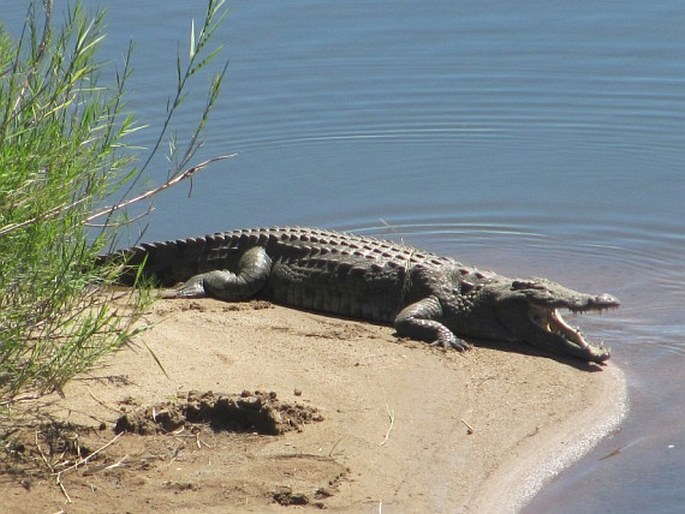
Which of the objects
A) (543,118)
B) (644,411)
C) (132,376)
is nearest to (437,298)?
(644,411)

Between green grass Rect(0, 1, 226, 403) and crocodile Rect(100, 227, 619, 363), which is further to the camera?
crocodile Rect(100, 227, 619, 363)

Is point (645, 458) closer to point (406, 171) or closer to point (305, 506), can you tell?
point (305, 506)

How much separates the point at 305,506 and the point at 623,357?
10.9ft

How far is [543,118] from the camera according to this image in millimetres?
13328

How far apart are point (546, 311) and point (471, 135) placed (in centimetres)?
442

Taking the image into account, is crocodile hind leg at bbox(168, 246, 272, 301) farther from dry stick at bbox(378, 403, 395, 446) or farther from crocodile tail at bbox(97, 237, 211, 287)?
dry stick at bbox(378, 403, 395, 446)

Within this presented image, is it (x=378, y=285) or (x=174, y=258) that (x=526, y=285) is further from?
(x=174, y=258)

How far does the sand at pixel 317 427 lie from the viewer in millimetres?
5965

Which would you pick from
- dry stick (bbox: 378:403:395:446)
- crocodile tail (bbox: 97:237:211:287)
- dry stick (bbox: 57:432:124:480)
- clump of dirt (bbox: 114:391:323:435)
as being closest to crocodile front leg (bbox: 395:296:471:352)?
dry stick (bbox: 378:403:395:446)

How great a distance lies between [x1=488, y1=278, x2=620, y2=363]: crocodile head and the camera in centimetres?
862

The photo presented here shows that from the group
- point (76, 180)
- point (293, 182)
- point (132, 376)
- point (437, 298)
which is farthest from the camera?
point (293, 182)

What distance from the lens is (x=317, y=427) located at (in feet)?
22.2

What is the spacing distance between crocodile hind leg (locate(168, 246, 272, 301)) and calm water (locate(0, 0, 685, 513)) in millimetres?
1409

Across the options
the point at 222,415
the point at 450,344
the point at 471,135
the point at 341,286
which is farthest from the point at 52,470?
the point at 471,135
